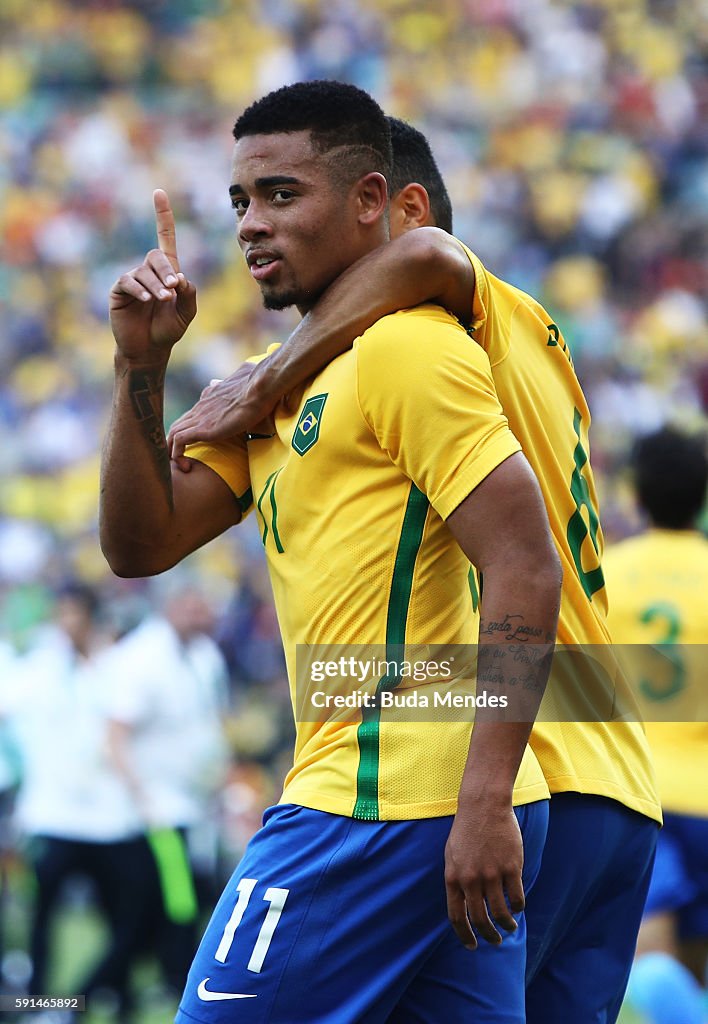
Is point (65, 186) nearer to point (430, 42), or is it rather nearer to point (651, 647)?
point (430, 42)

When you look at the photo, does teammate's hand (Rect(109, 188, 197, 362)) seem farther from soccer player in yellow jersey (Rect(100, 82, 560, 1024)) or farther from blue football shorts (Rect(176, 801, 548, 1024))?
blue football shorts (Rect(176, 801, 548, 1024))

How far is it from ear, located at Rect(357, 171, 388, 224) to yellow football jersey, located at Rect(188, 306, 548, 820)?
28 cm

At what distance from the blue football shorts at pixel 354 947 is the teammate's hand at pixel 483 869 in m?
0.11

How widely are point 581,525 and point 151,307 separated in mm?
948

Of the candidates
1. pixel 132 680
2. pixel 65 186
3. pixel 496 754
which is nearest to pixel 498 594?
pixel 496 754

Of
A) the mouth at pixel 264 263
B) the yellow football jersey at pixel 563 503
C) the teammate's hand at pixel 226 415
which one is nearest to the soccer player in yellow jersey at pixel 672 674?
the yellow football jersey at pixel 563 503

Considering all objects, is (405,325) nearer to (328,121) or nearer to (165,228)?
(328,121)

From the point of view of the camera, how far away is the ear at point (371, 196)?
281 cm

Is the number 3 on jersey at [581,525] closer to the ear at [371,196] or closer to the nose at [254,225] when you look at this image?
the ear at [371,196]

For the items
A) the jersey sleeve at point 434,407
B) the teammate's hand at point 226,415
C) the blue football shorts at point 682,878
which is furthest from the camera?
the blue football shorts at point 682,878

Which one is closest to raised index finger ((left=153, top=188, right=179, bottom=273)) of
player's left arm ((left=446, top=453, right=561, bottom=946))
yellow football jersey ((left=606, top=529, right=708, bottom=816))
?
player's left arm ((left=446, top=453, right=561, bottom=946))

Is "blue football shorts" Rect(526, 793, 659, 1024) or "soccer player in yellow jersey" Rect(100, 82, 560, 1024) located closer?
"soccer player in yellow jersey" Rect(100, 82, 560, 1024)

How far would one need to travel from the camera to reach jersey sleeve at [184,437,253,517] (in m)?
2.98

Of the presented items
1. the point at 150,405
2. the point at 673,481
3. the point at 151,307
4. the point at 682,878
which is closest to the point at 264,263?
the point at 151,307
